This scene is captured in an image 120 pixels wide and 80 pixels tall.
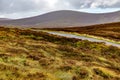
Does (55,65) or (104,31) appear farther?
(104,31)

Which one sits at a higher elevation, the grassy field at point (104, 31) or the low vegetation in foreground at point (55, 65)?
the low vegetation in foreground at point (55, 65)

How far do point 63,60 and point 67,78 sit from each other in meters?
6.45

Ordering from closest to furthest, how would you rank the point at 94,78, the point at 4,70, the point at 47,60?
the point at 4,70, the point at 94,78, the point at 47,60

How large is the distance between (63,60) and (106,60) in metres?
6.48

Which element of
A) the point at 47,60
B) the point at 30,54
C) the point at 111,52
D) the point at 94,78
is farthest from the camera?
the point at 111,52

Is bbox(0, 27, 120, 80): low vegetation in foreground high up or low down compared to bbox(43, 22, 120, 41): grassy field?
up

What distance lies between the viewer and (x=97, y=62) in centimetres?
3422

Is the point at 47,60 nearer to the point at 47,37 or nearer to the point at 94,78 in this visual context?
the point at 94,78

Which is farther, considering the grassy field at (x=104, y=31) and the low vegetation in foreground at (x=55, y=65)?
the grassy field at (x=104, y=31)

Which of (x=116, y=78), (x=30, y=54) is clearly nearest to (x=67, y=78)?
(x=116, y=78)

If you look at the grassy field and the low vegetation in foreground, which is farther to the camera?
the grassy field

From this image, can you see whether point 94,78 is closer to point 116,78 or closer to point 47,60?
point 116,78

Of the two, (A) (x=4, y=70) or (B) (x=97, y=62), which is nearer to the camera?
(A) (x=4, y=70)

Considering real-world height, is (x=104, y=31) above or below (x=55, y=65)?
below
